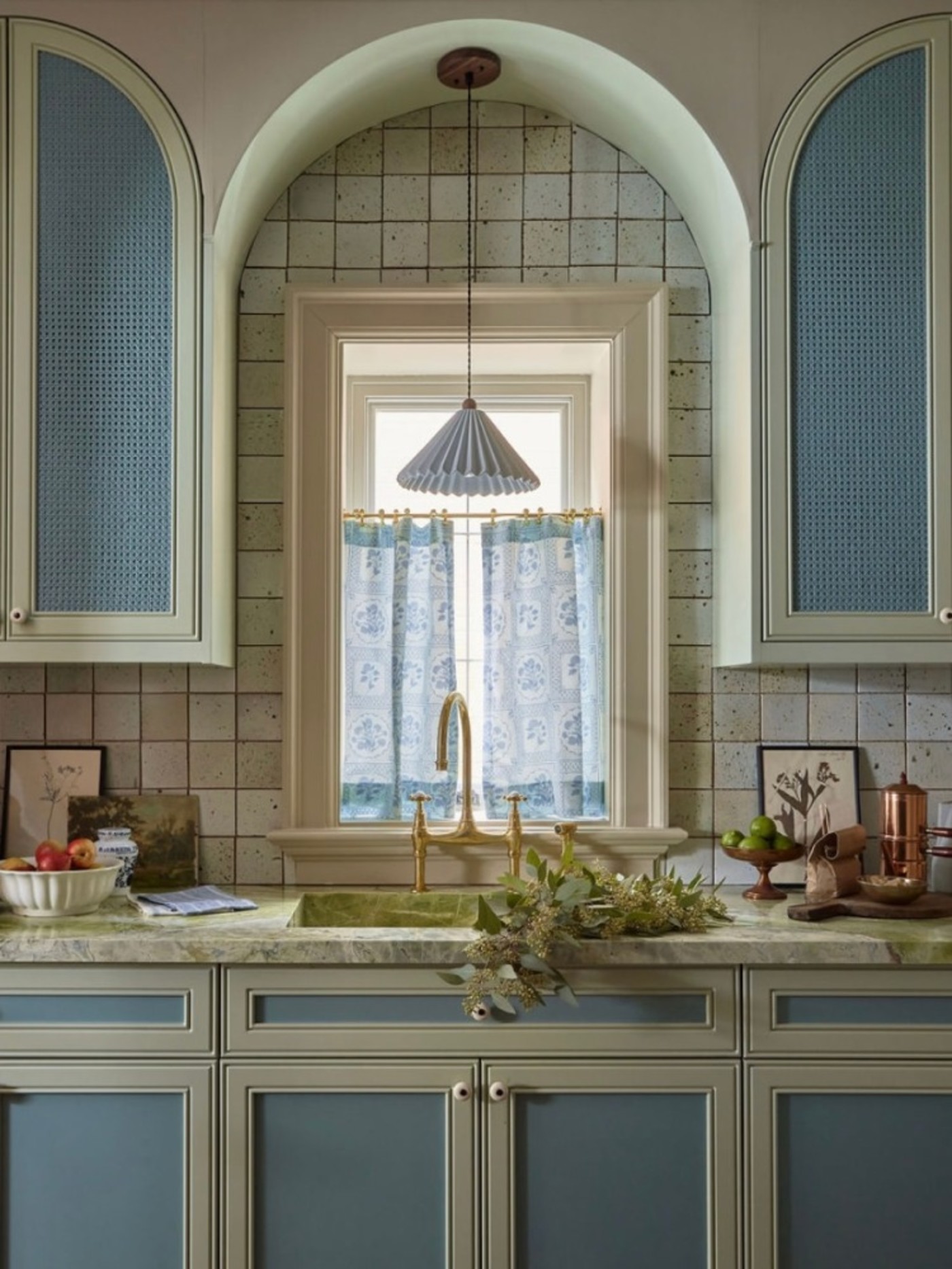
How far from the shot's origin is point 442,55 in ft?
7.94

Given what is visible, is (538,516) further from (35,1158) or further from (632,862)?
(35,1158)

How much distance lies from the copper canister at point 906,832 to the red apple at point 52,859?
1.61 metres

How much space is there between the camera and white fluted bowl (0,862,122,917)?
7.07 feet

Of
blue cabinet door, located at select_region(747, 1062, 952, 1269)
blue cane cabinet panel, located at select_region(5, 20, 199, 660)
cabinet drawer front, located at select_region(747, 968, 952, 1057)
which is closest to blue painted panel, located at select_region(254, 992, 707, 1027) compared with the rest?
cabinet drawer front, located at select_region(747, 968, 952, 1057)

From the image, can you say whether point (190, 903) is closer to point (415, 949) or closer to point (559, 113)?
point (415, 949)

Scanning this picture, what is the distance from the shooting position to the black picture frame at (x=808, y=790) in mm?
2578

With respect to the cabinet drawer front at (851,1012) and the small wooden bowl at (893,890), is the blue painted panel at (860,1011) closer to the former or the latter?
the cabinet drawer front at (851,1012)

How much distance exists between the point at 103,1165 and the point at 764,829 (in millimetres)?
1350

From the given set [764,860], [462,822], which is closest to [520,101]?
[462,822]

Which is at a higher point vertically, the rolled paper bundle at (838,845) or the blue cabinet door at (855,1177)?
the rolled paper bundle at (838,845)

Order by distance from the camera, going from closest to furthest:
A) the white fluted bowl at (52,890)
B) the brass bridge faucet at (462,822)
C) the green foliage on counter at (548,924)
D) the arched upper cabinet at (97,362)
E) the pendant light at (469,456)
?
the green foliage on counter at (548,924)
the white fluted bowl at (52,890)
the arched upper cabinet at (97,362)
the pendant light at (469,456)
the brass bridge faucet at (462,822)

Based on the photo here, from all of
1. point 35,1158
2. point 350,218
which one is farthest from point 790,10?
point 35,1158

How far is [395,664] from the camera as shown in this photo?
8.96ft

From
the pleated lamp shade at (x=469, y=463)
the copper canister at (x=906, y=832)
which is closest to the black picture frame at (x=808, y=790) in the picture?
the copper canister at (x=906, y=832)
